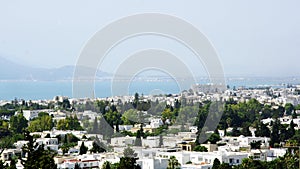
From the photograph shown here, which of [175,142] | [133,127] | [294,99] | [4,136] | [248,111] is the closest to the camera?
[175,142]

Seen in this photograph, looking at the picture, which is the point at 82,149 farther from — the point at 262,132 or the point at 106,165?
the point at 262,132

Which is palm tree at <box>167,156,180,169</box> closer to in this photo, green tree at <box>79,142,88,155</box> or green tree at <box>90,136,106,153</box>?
green tree at <box>90,136,106,153</box>

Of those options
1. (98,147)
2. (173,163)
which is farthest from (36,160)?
(98,147)

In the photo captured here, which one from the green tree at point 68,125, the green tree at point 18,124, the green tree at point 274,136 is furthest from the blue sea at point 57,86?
the green tree at point 274,136

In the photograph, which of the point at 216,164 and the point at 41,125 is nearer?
the point at 216,164

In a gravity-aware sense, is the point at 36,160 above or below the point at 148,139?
above

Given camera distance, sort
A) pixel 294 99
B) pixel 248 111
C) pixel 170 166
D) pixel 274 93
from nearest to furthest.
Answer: pixel 170 166 → pixel 248 111 → pixel 294 99 → pixel 274 93

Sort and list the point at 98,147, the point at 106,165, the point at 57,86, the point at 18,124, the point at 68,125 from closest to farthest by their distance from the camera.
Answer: the point at 106,165
the point at 98,147
the point at 18,124
the point at 68,125
the point at 57,86

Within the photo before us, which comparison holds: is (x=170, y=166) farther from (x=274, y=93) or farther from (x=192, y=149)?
(x=274, y=93)

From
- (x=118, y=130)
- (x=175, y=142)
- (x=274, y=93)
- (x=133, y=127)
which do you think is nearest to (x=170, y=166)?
(x=175, y=142)
